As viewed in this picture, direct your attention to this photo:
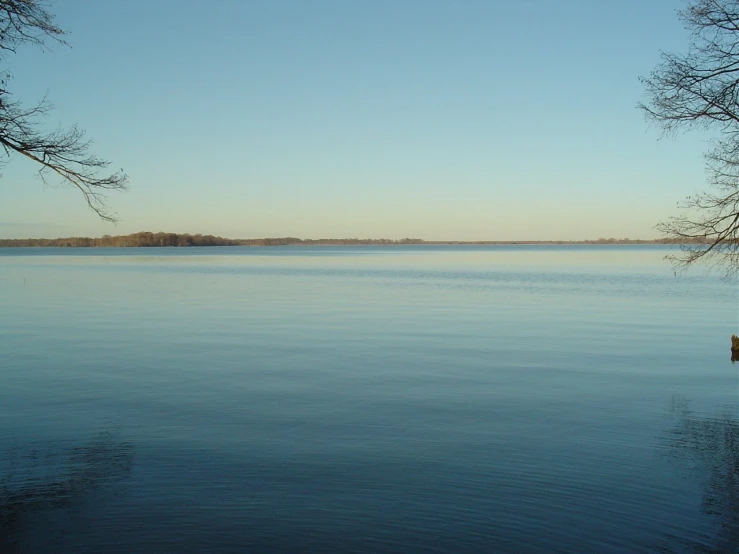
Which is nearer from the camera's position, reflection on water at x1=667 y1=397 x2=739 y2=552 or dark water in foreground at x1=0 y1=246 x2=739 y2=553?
dark water in foreground at x1=0 y1=246 x2=739 y2=553

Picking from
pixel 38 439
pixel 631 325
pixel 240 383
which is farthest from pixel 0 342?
pixel 631 325

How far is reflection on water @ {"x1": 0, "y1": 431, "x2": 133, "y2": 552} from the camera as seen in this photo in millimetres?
6988

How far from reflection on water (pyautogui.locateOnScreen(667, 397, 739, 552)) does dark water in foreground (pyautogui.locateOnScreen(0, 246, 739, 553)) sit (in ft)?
0.12

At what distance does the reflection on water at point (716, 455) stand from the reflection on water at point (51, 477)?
6.79m

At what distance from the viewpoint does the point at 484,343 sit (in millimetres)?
18781

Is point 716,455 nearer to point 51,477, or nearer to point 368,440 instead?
point 368,440

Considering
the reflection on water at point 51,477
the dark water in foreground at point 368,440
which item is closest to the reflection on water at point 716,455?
the dark water in foreground at point 368,440

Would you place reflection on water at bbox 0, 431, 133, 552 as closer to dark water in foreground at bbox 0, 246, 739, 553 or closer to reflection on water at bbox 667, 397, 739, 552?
dark water in foreground at bbox 0, 246, 739, 553

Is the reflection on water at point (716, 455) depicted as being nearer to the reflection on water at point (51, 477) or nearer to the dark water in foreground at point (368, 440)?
the dark water in foreground at point (368, 440)

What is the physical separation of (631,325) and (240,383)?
15143 millimetres

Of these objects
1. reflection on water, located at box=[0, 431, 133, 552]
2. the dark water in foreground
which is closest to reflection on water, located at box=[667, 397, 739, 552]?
the dark water in foreground

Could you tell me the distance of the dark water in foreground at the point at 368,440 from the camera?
6770 mm

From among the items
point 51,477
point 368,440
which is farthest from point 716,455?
Answer: point 51,477

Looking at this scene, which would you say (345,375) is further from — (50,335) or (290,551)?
(50,335)
